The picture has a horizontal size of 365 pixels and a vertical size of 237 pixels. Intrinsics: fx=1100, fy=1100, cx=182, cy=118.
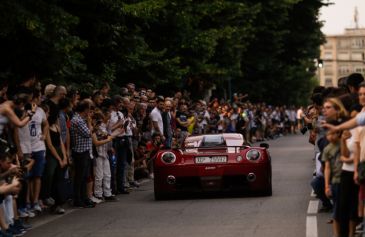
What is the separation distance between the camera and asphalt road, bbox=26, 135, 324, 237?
13.1 m

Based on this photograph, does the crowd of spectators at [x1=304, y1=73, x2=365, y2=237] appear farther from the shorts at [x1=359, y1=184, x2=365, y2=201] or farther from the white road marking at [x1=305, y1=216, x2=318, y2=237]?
the white road marking at [x1=305, y1=216, x2=318, y2=237]

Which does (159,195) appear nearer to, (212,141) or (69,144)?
(212,141)

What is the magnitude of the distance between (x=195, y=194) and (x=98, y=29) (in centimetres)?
623

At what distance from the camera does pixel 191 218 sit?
1465 cm

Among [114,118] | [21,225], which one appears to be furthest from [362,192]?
[114,118]

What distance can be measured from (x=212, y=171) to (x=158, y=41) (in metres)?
17.5

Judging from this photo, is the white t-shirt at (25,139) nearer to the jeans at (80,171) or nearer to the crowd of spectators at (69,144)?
the crowd of spectators at (69,144)

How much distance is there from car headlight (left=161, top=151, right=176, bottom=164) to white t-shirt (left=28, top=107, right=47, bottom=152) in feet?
9.73

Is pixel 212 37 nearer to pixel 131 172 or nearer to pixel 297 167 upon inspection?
pixel 297 167

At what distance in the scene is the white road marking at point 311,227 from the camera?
40.7 feet

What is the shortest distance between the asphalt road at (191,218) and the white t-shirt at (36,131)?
1.01 m

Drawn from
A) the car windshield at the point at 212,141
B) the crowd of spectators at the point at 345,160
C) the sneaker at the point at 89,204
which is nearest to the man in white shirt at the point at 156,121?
the car windshield at the point at 212,141

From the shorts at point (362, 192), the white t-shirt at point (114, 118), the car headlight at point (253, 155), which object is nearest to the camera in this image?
the shorts at point (362, 192)

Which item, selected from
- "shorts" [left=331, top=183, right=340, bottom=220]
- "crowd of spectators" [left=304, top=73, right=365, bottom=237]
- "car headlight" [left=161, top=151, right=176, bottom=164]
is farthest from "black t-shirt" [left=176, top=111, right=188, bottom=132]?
"shorts" [left=331, top=183, right=340, bottom=220]
